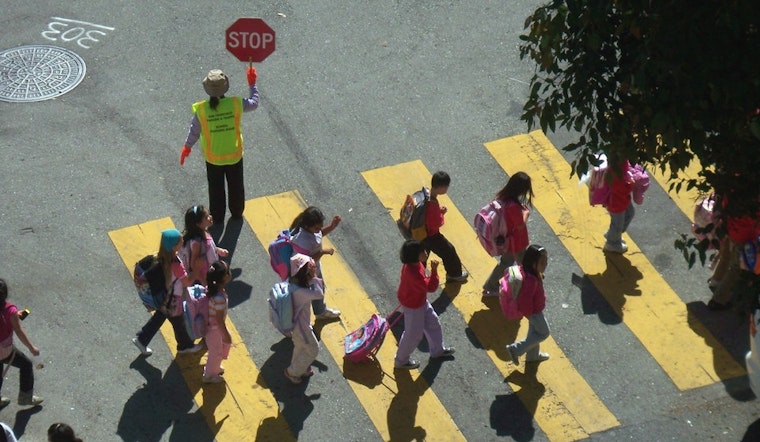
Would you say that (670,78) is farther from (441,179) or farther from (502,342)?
(502,342)

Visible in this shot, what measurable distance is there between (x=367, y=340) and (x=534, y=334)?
1486 millimetres

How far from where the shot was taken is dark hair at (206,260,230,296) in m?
10.4

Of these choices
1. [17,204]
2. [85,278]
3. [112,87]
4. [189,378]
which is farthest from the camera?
[112,87]

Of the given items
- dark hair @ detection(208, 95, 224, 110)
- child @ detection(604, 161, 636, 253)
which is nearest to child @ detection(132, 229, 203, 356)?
dark hair @ detection(208, 95, 224, 110)

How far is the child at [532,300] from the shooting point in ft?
35.5

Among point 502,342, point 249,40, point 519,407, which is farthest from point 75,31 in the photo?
point 519,407

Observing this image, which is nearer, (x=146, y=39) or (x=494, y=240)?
(x=494, y=240)

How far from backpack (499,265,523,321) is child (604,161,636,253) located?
1.70 m

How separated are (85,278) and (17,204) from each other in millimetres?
1387

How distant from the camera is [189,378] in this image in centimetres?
1115

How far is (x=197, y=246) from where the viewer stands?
442 inches

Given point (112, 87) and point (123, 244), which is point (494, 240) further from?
point (112, 87)

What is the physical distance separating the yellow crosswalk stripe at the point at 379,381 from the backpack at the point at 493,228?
1257 millimetres

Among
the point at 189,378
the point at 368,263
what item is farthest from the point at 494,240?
the point at 189,378
